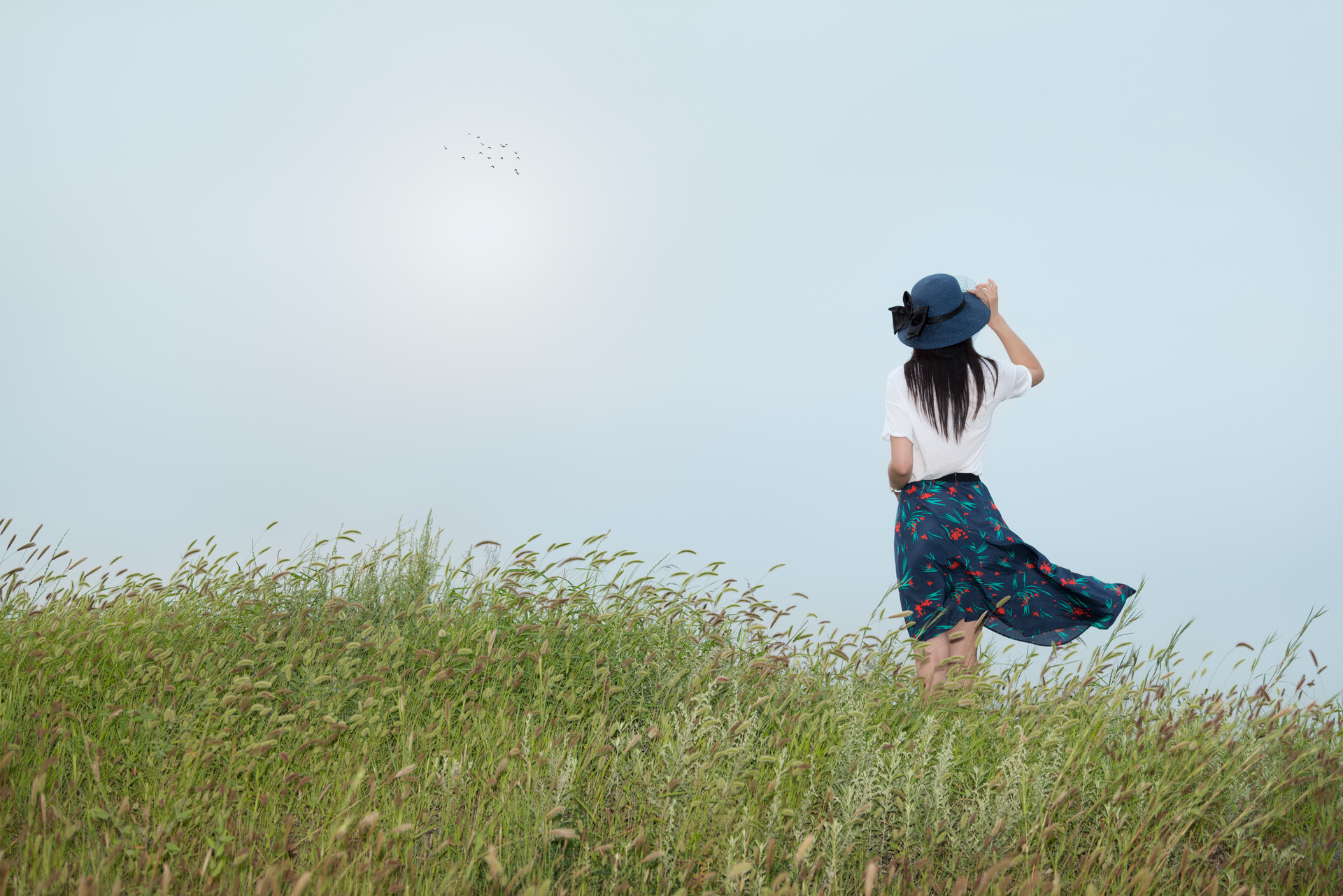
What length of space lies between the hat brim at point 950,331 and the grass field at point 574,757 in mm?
1701

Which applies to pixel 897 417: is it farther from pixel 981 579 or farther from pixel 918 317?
pixel 981 579

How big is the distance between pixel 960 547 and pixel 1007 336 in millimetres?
1398

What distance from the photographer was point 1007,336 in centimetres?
511

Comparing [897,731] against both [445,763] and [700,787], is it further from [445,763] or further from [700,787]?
[445,763]

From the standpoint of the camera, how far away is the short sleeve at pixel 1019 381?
489 cm

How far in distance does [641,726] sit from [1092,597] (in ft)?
8.31

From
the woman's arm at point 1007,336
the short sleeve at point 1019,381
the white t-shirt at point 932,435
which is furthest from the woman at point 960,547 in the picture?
the woman's arm at point 1007,336

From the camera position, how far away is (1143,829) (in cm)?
296

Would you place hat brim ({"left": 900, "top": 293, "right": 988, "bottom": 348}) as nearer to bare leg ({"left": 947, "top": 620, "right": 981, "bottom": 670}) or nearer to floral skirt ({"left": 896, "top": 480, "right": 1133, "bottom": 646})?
floral skirt ({"left": 896, "top": 480, "right": 1133, "bottom": 646})

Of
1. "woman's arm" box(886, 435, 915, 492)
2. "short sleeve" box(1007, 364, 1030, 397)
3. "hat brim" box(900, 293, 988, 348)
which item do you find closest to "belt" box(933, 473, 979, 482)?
"woman's arm" box(886, 435, 915, 492)

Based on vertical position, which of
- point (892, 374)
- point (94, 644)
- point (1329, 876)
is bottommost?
point (1329, 876)

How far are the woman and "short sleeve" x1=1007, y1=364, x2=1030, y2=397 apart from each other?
0.73 ft

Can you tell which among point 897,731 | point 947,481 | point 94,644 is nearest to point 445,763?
point 897,731

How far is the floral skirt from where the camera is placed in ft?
14.9
